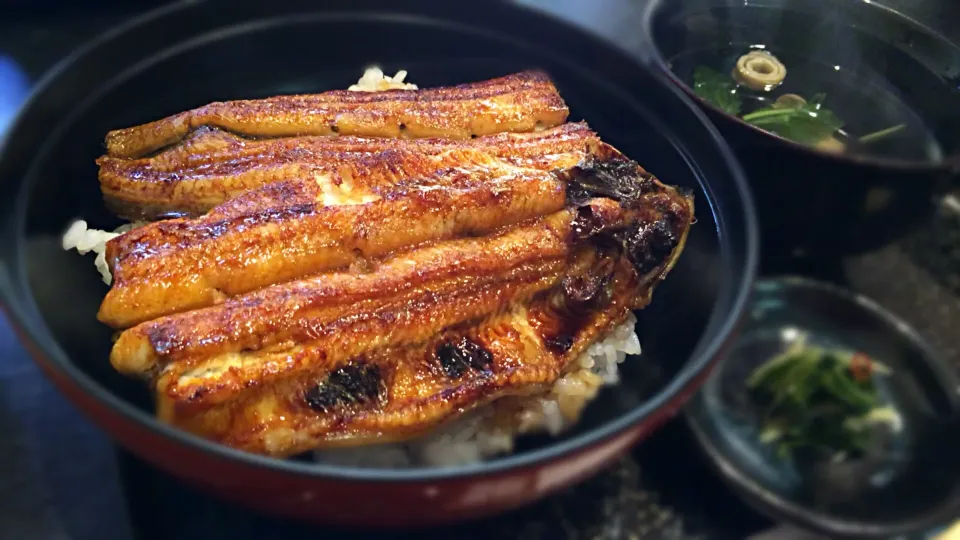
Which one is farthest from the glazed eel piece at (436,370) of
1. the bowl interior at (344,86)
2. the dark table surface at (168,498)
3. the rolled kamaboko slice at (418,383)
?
the dark table surface at (168,498)

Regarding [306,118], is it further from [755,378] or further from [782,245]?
[782,245]

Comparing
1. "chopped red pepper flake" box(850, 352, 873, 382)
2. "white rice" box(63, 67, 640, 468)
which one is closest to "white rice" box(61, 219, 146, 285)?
"white rice" box(63, 67, 640, 468)

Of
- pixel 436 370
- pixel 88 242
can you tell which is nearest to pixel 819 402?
pixel 436 370

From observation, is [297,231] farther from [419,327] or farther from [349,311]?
[419,327]

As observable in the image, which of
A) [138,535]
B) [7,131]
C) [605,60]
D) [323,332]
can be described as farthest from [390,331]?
[605,60]

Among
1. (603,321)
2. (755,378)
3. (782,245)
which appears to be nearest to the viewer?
(603,321)

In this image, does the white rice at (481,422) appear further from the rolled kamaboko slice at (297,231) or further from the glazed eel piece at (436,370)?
the rolled kamaboko slice at (297,231)
